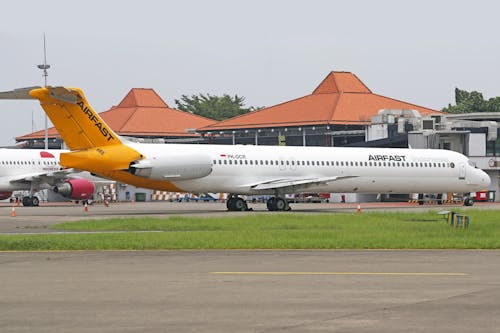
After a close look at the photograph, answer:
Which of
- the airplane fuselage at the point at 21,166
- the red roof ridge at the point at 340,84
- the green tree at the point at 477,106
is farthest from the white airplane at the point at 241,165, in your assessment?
the green tree at the point at 477,106

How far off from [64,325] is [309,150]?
40.9m

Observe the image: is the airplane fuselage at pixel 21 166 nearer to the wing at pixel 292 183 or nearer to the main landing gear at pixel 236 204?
the main landing gear at pixel 236 204

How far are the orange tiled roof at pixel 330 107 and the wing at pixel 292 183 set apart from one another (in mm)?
42823

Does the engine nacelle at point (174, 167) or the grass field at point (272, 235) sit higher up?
the engine nacelle at point (174, 167)

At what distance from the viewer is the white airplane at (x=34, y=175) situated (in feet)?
204

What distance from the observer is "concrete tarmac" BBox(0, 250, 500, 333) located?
455 inches

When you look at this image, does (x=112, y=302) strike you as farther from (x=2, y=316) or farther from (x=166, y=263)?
(x=166, y=263)

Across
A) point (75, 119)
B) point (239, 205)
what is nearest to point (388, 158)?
point (239, 205)

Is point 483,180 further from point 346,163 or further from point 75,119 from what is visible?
point 75,119

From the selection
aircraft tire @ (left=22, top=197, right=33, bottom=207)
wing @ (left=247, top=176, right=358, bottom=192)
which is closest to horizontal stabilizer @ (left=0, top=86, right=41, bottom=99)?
wing @ (left=247, top=176, right=358, bottom=192)

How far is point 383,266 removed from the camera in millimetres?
18797

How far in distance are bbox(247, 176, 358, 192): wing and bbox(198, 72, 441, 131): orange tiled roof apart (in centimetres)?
4282

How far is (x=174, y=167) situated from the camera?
4600 centimetres

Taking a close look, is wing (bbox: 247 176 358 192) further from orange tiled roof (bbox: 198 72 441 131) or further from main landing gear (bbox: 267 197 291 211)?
orange tiled roof (bbox: 198 72 441 131)
